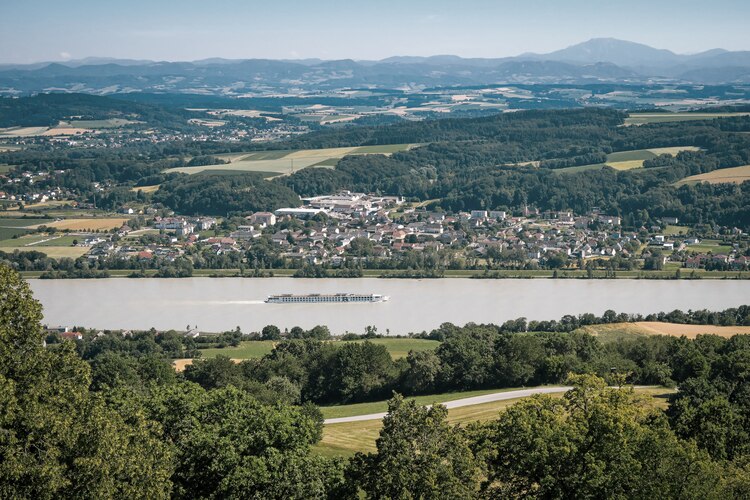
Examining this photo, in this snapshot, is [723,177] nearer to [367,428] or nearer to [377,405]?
[377,405]

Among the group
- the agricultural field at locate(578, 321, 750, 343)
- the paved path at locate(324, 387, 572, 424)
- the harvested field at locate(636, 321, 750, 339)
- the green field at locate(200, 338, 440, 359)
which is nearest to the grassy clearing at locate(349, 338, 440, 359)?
the green field at locate(200, 338, 440, 359)

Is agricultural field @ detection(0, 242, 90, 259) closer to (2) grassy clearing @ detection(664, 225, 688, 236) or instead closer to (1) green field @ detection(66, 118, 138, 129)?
(2) grassy clearing @ detection(664, 225, 688, 236)

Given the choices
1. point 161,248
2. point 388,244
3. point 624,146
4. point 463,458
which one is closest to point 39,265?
point 161,248

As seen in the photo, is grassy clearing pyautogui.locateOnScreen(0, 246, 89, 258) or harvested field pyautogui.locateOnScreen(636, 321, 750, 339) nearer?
harvested field pyautogui.locateOnScreen(636, 321, 750, 339)

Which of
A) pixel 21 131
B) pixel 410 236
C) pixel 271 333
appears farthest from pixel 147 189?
pixel 21 131

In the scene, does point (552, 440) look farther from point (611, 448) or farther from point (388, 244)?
point (388, 244)

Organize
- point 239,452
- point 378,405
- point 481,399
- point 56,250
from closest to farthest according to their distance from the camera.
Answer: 1. point 239,452
2. point 481,399
3. point 378,405
4. point 56,250
